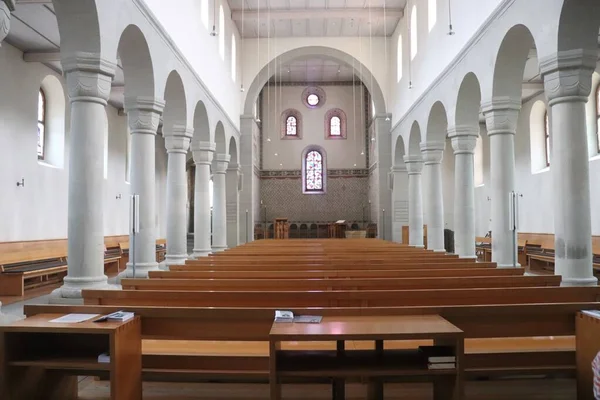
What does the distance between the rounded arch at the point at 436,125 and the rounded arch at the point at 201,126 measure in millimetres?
6814

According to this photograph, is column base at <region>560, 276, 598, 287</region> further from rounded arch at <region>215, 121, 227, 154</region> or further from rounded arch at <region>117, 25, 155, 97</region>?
rounded arch at <region>215, 121, 227, 154</region>

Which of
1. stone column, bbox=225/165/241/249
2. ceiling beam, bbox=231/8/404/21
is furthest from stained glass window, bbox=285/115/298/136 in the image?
ceiling beam, bbox=231/8/404/21

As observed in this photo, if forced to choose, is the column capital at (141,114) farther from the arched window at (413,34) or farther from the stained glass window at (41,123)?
the arched window at (413,34)

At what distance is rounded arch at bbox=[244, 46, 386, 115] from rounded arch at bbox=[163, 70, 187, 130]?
9.40 metres

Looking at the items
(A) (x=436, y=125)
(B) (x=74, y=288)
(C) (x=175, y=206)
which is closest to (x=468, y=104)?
(A) (x=436, y=125)

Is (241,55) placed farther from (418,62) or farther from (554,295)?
(554,295)

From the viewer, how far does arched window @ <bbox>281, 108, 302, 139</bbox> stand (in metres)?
29.8

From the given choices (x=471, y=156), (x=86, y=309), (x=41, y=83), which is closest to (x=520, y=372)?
(x=86, y=309)

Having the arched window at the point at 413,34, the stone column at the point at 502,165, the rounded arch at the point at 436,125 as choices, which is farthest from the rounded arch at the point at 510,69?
the arched window at the point at 413,34

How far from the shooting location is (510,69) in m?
10.4

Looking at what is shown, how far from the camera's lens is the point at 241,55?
73.7 ft

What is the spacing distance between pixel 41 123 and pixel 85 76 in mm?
8946

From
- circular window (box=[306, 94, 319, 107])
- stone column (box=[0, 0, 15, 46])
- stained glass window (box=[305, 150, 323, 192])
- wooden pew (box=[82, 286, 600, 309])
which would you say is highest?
circular window (box=[306, 94, 319, 107])

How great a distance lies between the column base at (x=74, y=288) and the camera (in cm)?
697
